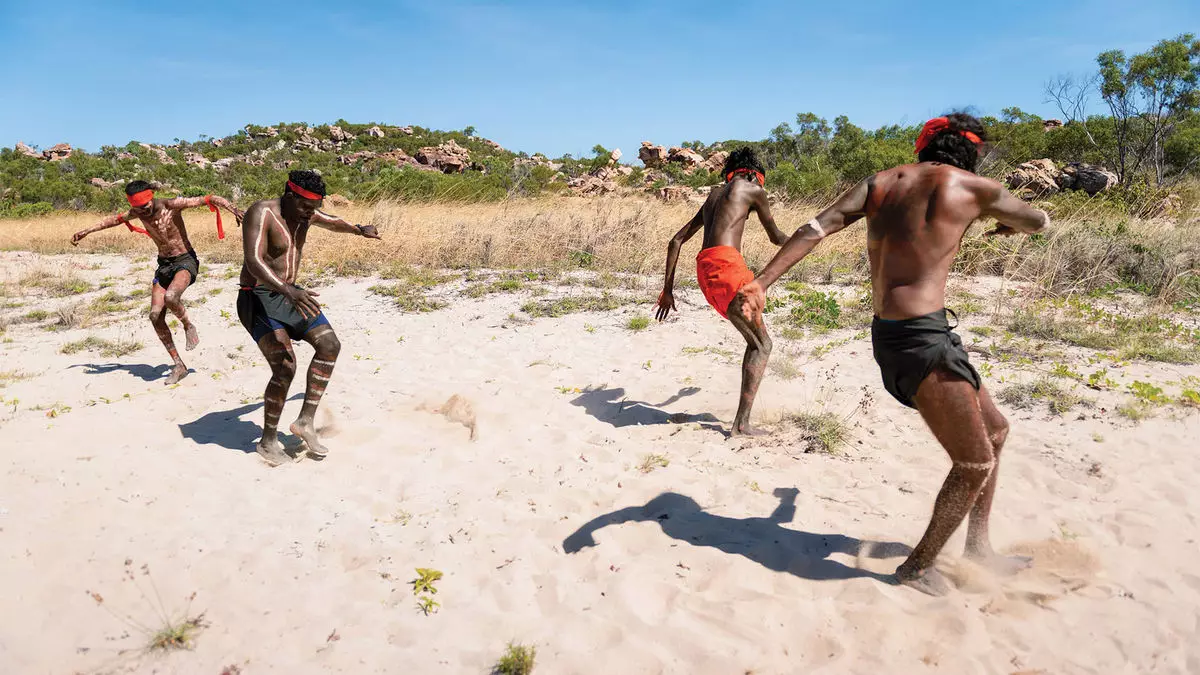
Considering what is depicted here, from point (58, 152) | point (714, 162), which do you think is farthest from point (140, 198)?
point (58, 152)

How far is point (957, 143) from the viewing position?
2.63 meters

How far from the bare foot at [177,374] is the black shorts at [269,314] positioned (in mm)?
2314

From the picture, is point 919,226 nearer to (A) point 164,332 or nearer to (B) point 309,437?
(B) point 309,437

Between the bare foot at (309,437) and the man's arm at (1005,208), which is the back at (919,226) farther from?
the bare foot at (309,437)

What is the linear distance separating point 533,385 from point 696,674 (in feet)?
10.9

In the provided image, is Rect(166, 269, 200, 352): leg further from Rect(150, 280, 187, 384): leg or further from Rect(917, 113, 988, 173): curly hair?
Rect(917, 113, 988, 173): curly hair

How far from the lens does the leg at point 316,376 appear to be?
4.21 meters

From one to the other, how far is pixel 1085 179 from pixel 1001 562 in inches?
732

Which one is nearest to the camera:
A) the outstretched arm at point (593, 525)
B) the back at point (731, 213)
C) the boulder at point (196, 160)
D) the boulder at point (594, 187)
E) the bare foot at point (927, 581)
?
the bare foot at point (927, 581)

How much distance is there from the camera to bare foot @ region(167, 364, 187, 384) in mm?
5930

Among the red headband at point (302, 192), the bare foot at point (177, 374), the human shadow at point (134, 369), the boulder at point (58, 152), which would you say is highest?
the boulder at point (58, 152)

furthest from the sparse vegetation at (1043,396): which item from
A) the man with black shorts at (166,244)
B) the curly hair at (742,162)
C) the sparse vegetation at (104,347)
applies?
the sparse vegetation at (104,347)

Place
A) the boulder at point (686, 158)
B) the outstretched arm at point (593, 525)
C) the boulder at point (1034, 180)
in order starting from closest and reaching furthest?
the outstretched arm at point (593, 525) → the boulder at point (1034, 180) → the boulder at point (686, 158)

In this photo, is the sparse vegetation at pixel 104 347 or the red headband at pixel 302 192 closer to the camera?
the red headband at pixel 302 192
